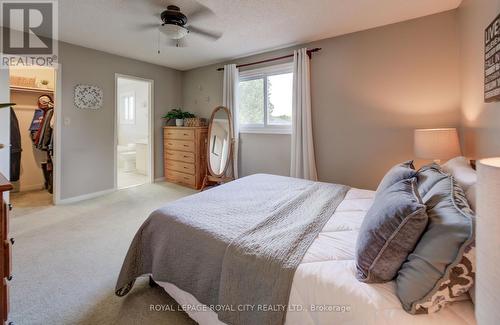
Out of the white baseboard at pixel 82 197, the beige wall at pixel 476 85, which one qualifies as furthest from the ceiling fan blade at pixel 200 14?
the white baseboard at pixel 82 197

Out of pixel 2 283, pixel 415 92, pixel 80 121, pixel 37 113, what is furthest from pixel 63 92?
pixel 415 92

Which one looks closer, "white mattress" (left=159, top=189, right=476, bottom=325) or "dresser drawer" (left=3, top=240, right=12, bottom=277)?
"white mattress" (left=159, top=189, right=476, bottom=325)

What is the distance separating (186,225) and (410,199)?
112 centimetres

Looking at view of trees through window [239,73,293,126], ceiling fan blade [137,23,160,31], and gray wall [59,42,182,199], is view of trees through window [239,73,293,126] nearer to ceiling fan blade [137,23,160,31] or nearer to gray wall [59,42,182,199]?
ceiling fan blade [137,23,160,31]

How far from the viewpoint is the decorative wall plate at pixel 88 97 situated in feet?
11.8

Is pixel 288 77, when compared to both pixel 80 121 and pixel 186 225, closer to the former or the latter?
pixel 186 225

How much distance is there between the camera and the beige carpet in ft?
4.84

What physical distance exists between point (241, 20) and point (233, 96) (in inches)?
57.7

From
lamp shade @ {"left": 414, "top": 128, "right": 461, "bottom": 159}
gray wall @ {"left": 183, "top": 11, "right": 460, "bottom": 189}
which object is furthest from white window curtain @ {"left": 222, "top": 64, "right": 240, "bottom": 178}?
lamp shade @ {"left": 414, "top": 128, "right": 461, "bottom": 159}

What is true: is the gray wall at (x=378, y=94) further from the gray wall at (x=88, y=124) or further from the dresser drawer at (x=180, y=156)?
the gray wall at (x=88, y=124)

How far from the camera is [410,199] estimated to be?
0.98 m

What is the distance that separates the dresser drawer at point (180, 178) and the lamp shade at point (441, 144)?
3405 millimetres

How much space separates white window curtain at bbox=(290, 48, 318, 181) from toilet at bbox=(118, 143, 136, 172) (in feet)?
14.4

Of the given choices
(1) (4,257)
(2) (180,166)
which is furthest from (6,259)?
(2) (180,166)
